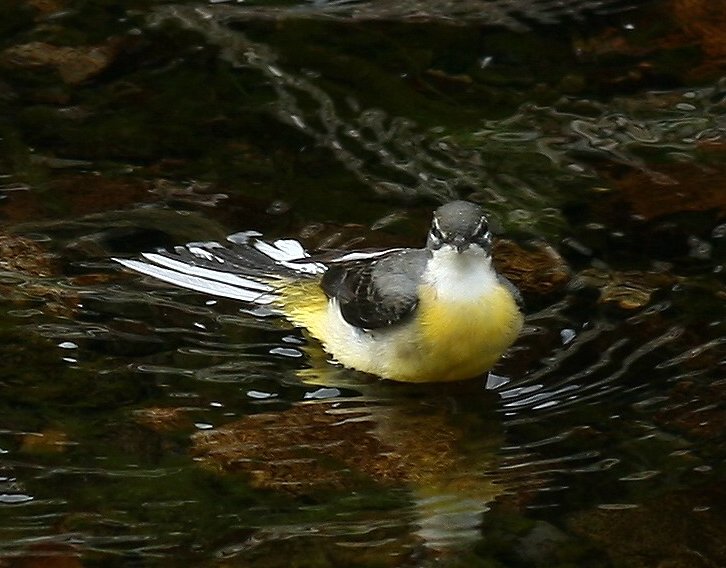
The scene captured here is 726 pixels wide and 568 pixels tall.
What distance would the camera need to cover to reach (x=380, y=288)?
8.25 metres

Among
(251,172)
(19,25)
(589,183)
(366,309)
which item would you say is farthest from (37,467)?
(19,25)

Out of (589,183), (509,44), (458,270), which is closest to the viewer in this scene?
(458,270)

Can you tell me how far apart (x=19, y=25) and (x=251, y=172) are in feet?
9.54

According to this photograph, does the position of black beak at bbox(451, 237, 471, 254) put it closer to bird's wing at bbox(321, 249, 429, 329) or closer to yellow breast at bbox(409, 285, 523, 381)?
yellow breast at bbox(409, 285, 523, 381)

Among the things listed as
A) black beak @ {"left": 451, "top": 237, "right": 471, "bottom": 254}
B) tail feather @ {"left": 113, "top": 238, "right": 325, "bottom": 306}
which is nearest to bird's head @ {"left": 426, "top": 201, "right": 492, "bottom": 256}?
black beak @ {"left": 451, "top": 237, "right": 471, "bottom": 254}

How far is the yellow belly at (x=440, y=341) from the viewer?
7742 mm

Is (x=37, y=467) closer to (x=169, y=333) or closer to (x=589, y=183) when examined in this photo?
(x=169, y=333)

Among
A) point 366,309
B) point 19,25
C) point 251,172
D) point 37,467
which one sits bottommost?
point 37,467

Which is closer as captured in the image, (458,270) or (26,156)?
(458,270)

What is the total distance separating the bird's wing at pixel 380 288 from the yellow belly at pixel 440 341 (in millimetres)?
67

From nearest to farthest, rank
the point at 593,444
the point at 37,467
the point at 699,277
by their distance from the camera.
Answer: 1. the point at 37,467
2. the point at 593,444
3. the point at 699,277

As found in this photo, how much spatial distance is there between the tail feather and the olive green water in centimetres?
16

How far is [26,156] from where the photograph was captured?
1001cm

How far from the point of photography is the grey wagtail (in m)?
7.79
